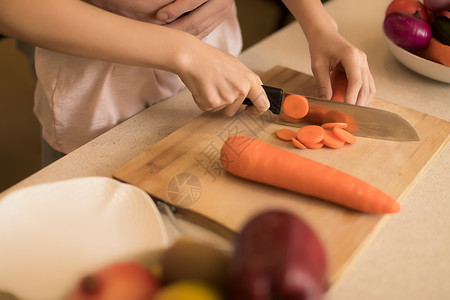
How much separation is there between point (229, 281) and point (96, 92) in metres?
0.79

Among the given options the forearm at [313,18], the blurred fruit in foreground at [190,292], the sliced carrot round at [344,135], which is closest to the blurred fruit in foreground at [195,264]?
the blurred fruit in foreground at [190,292]

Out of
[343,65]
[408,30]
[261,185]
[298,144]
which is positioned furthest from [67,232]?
[408,30]

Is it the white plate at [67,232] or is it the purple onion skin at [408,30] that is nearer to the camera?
the white plate at [67,232]

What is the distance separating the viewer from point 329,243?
69 cm

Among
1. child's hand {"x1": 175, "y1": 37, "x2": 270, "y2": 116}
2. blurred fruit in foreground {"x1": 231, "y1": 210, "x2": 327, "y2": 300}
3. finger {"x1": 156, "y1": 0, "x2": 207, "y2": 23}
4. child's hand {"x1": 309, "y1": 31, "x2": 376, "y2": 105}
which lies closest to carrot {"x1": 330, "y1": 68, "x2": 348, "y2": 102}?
child's hand {"x1": 309, "y1": 31, "x2": 376, "y2": 105}

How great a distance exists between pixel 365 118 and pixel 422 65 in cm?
36

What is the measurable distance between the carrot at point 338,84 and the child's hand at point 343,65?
0.02 meters

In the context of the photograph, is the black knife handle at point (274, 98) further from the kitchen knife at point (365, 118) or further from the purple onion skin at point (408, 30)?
the purple onion skin at point (408, 30)

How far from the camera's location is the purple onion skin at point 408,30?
1.13 metres

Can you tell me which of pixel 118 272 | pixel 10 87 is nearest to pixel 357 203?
pixel 118 272

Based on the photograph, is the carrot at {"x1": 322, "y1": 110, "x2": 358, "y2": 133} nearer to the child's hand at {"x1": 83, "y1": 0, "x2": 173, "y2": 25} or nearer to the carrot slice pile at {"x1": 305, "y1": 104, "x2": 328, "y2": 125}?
the carrot slice pile at {"x1": 305, "y1": 104, "x2": 328, "y2": 125}

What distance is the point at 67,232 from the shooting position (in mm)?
624

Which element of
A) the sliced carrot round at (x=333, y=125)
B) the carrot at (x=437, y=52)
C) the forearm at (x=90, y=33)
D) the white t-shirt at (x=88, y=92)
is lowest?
the white t-shirt at (x=88, y=92)

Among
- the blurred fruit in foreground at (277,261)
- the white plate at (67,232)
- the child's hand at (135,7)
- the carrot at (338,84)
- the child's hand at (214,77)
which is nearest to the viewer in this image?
the blurred fruit in foreground at (277,261)
